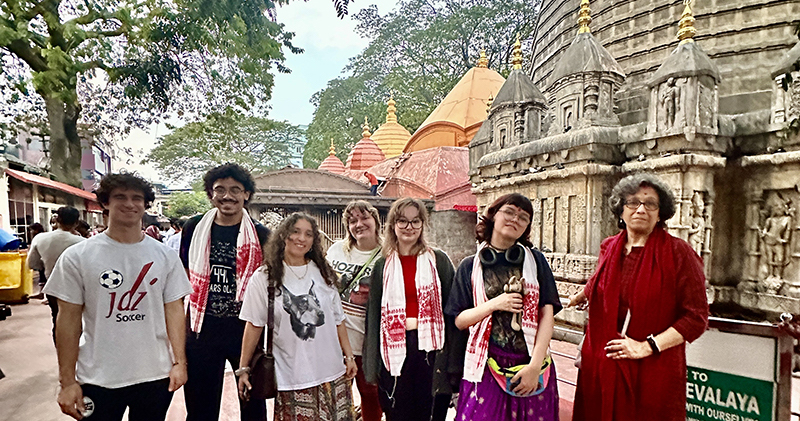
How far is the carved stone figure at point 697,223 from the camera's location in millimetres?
4492

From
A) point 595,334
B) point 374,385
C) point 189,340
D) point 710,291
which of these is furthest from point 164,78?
point 710,291

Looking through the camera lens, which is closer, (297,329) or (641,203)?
(641,203)

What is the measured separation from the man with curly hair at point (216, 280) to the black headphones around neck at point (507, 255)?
4.60ft

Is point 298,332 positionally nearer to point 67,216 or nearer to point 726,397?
point 726,397

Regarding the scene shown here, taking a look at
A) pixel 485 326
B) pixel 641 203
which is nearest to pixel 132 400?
pixel 485 326

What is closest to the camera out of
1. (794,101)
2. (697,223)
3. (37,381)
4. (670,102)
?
(37,381)

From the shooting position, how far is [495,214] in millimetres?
2100

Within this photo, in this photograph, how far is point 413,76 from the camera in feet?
85.2

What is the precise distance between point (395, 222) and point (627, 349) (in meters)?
1.32

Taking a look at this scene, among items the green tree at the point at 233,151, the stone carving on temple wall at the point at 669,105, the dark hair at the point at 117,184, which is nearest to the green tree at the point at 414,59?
the green tree at the point at 233,151

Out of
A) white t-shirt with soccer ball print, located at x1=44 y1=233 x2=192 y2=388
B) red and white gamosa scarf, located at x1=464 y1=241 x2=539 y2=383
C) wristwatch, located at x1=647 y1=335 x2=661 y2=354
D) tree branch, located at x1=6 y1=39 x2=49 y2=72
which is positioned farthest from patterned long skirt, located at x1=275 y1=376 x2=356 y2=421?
tree branch, located at x1=6 y1=39 x2=49 y2=72

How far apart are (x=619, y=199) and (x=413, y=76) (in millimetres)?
25366

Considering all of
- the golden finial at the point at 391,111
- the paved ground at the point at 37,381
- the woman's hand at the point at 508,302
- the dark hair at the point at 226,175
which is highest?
the golden finial at the point at 391,111

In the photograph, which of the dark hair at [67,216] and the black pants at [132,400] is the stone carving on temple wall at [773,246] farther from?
the dark hair at [67,216]
